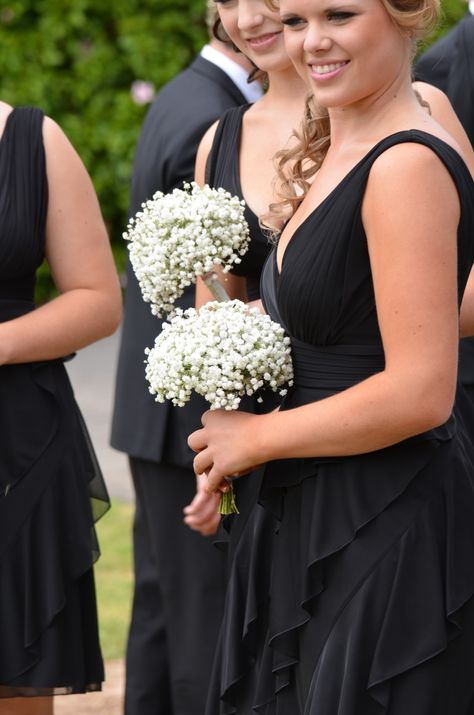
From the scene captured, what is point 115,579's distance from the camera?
661cm

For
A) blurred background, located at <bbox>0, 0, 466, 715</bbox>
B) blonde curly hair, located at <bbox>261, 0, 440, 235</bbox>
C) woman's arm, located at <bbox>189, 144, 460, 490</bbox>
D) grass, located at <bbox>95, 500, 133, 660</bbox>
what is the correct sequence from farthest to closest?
blurred background, located at <bbox>0, 0, 466, 715</bbox>
grass, located at <bbox>95, 500, 133, 660</bbox>
blonde curly hair, located at <bbox>261, 0, 440, 235</bbox>
woman's arm, located at <bbox>189, 144, 460, 490</bbox>

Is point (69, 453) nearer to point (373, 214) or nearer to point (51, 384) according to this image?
point (51, 384)

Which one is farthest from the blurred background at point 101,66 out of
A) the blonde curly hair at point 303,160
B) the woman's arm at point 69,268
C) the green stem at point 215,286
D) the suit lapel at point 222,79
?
the green stem at point 215,286

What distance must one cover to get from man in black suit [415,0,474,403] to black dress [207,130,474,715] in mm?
973

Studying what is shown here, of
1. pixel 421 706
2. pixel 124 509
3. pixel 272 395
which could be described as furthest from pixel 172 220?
pixel 124 509

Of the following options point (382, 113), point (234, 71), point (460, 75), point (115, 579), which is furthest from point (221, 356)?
point (115, 579)

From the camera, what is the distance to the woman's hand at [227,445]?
267 centimetres

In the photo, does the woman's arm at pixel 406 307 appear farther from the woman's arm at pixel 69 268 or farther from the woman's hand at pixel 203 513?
the woman's hand at pixel 203 513

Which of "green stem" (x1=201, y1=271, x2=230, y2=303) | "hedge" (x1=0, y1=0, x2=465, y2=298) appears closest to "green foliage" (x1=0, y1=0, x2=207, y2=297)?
"hedge" (x1=0, y1=0, x2=465, y2=298)

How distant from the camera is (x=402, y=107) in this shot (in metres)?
2.62

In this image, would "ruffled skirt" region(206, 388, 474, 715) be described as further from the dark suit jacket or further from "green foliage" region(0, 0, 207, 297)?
"green foliage" region(0, 0, 207, 297)

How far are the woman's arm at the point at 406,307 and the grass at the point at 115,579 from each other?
3.37 m

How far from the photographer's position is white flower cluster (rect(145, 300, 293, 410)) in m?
2.61

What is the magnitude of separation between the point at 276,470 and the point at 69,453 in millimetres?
955
